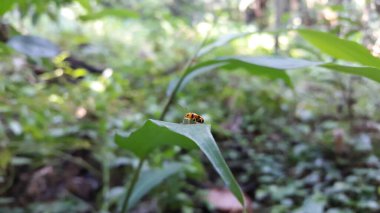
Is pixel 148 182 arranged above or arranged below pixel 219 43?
below

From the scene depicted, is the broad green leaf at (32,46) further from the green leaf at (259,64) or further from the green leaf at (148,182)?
the green leaf at (148,182)

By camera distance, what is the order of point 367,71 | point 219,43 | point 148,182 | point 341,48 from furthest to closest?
point 148,182 → point 219,43 → point 341,48 → point 367,71

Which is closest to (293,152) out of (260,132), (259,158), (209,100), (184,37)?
(259,158)

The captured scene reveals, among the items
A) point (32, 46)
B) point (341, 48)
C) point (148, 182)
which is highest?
point (341, 48)

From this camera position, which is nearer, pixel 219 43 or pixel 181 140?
pixel 181 140

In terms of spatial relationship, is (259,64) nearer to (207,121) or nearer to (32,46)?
(207,121)

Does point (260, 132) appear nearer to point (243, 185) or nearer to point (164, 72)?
point (243, 185)

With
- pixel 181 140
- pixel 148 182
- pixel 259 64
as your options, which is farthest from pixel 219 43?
pixel 148 182
